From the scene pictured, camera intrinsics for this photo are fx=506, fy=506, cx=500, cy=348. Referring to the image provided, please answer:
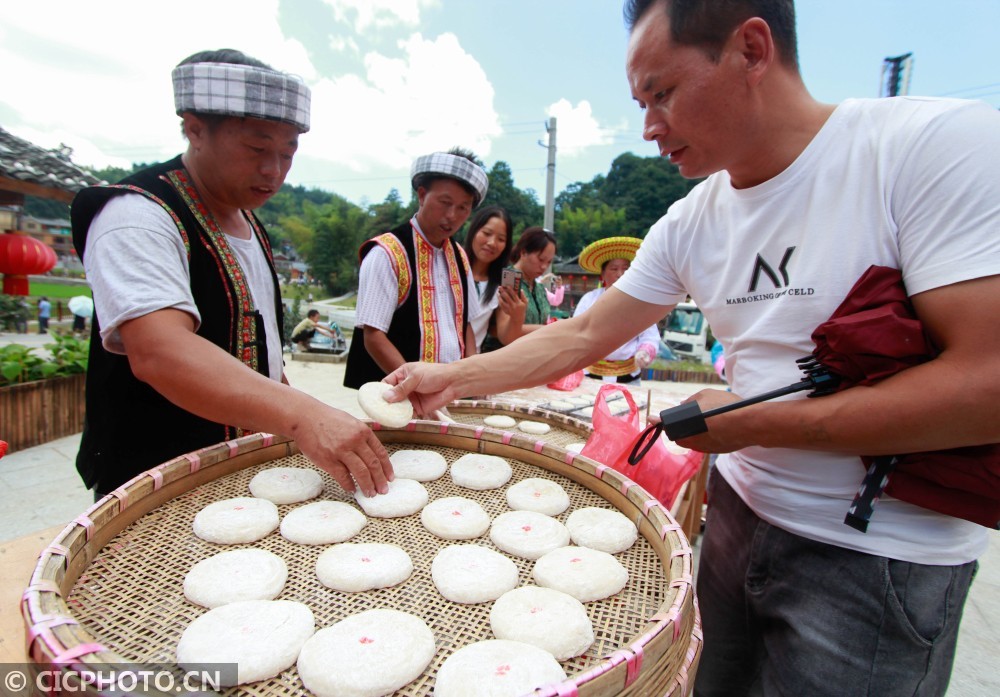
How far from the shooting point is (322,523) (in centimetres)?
125

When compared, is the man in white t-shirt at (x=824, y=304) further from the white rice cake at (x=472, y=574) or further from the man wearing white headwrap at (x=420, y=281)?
the man wearing white headwrap at (x=420, y=281)

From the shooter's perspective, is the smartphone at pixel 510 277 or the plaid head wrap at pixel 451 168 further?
the smartphone at pixel 510 277

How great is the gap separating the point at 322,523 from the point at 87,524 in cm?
46

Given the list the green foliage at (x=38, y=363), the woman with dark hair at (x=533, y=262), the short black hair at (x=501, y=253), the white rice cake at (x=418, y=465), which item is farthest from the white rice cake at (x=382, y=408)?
the green foliage at (x=38, y=363)

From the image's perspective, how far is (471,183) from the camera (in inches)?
107

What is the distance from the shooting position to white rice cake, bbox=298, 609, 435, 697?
823 millimetres

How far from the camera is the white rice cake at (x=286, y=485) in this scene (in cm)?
135

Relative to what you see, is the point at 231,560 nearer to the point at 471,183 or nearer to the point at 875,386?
the point at 875,386

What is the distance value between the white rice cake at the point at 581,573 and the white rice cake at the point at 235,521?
66 cm

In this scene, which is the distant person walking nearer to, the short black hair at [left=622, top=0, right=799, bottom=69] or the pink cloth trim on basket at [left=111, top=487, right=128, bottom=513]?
A: the pink cloth trim on basket at [left=111, top=487, right=128, bottom=513]

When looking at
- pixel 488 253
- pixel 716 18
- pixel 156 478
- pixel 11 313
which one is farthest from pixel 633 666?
pixel 11 313

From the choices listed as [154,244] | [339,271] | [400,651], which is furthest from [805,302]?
[339,271]

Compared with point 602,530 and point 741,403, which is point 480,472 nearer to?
point 602,530

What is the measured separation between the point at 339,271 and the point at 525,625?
157 ft
